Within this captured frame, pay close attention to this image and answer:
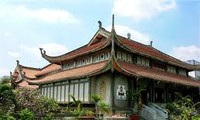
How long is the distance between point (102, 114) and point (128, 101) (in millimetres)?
2659

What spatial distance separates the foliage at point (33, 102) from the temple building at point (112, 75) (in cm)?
331

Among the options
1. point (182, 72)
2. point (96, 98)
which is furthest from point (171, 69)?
point (96, 98)

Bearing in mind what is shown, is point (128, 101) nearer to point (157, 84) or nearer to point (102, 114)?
point (102, 114)

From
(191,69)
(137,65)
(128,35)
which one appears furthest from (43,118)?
(191,69)

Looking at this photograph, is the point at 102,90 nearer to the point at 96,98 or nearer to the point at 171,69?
the point at 96,98

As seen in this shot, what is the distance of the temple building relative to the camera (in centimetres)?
1834

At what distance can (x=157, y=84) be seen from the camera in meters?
22.0

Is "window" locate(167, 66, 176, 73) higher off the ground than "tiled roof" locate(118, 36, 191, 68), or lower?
lower

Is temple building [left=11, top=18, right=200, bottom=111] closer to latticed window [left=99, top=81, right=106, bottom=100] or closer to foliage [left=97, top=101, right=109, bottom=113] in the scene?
latticed window [left=99, top=81, right=106, bottom=100]

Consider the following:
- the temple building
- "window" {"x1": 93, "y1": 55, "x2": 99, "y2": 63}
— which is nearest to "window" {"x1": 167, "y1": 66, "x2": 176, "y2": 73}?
the temple building

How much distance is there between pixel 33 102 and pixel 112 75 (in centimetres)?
500

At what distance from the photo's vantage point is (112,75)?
725 inches

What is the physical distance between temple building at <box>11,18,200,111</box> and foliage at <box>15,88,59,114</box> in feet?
10.9

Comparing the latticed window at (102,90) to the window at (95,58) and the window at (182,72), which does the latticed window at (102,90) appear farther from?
the window at (182,72)
